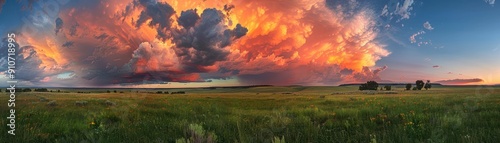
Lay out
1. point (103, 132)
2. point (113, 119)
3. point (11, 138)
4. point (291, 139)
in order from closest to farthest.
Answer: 1. point (291, 139)
2. point (11, 138)
3. point (103, 132)
4. point (113, 119)

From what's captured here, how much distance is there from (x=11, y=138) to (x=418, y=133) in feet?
24.9

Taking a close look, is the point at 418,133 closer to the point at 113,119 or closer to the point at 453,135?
the point at 453,135

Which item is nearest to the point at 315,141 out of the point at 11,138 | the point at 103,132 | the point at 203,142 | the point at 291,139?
the point at 291,139

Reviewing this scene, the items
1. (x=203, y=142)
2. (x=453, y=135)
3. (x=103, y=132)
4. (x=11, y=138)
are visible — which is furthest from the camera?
(x=103, y=132)

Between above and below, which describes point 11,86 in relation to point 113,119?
above

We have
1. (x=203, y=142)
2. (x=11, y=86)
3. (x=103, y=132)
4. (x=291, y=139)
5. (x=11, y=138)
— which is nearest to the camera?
(x=203, y=142)

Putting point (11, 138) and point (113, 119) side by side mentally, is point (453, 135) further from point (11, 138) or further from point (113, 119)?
point (113, 119)

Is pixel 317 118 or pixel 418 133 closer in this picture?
pixel 418 133

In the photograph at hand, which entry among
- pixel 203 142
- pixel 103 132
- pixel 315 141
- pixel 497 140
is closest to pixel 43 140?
pixel 103 132

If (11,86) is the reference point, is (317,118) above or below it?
below

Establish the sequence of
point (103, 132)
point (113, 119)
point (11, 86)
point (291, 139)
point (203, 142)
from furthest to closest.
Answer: point (113, 119), point (11, 86), point (103, 132), point (291, 139), point (203, 142)

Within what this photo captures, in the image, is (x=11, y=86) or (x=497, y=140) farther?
(x=11, y=86)

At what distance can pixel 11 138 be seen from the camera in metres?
6.36

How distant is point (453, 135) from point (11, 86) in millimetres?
10864
